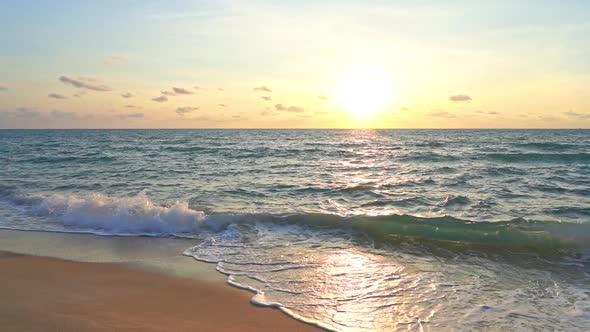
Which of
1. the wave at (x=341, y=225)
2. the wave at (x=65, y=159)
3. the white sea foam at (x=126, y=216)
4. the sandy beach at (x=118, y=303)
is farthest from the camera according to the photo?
the wave at (x=65, y=159)

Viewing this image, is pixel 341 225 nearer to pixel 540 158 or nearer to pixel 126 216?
pixel 126 216

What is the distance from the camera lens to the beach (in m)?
4.52

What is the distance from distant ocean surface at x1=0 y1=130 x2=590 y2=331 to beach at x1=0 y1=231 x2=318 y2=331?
18.4 inches

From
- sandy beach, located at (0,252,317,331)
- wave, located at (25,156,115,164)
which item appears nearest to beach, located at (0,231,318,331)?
sandy beach, located at (0,252,317,331)

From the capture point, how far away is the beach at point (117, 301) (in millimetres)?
4516

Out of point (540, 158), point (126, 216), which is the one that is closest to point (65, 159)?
point (126, 216)

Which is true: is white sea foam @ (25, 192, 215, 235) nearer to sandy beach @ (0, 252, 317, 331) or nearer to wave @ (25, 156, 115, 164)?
sandy beach @ (0, 252, 317, 331)

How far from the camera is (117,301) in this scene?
17.1 ft

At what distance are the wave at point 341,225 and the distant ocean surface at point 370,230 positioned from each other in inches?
1.6

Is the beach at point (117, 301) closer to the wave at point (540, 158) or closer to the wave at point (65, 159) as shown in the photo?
the wave at point (65, 159)

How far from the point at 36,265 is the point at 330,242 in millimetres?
5353

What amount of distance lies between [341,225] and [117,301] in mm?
5617

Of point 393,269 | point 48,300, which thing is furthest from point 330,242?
point 48,300

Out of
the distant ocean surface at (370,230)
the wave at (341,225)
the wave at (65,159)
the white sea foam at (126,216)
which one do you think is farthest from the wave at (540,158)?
the wave at (65,159)
